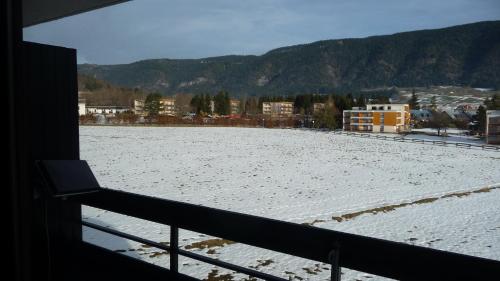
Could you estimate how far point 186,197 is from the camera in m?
9.16

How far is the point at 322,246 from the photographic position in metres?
1.44

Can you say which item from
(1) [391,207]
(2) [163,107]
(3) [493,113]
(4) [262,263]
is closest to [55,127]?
(4) [262,263]

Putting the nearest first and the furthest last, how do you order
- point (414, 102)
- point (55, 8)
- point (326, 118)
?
point (55, 8) → point (326, 118) → point (414, 102)

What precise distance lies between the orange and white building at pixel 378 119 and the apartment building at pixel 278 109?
10.6 m

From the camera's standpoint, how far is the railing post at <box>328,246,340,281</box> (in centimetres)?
138

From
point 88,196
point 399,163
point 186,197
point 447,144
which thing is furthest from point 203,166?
point 447,144

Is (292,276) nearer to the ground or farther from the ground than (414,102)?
nearer to the ground

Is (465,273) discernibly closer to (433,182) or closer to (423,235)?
(423,235)

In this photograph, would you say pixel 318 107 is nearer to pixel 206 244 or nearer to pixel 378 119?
pixel 378 119

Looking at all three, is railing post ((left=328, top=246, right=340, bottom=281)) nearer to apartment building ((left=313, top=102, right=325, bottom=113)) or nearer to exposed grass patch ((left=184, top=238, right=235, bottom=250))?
exposed grass patch ((left=184, top=238, right=235, bottom=250))

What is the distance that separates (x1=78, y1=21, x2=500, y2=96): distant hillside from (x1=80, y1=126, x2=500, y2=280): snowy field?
2.73m

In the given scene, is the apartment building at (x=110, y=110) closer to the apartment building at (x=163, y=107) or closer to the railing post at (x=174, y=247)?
the apartment building at (x=163, y=107)

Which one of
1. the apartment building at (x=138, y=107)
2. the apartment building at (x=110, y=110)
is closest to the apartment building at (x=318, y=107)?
the apartment building at (x=138, y=107)

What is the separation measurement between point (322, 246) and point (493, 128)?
42.9 meters
